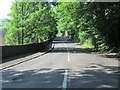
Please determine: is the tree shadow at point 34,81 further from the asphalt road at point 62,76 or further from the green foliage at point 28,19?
the green foliage at point 28,19

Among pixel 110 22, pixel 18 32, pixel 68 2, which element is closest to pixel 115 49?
pixel 110 22

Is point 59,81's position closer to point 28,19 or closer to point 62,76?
point 62,76

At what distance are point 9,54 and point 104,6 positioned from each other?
39.9 feet

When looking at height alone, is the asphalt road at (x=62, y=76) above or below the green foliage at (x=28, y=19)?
below

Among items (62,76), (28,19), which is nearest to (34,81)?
(62,76)

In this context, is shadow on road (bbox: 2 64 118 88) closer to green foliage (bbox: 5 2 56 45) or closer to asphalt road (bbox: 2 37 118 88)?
asphalt road (bbox: 2 37 118 88)

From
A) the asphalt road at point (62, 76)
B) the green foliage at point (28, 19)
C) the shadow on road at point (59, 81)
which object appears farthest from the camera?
the green foliage at point (28, 19)

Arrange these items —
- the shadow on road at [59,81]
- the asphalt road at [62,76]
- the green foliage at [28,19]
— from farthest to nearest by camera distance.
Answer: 1. the green foliage at [28,19]
2. the asphalt road at [62,76]
3. the shadow on road at [59,81]

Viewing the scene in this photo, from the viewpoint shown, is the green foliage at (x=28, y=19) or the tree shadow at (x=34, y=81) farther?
the green foliage at (x=28, y=19)

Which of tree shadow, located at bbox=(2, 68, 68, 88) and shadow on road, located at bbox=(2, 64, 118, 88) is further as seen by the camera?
tree shadow, located at bbox=(2, 68, 68, 88)

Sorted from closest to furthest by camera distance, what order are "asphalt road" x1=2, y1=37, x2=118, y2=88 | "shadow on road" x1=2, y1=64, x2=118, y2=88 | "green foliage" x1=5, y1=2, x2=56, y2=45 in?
1. "shadow on road" x1=2, y1=64, x2=118, y2=88
2. "asphalt road" x1=2, y1=37, x2=118, y2=88
3. "green foliage" x1=5, y1=2, x2=56, y2=45

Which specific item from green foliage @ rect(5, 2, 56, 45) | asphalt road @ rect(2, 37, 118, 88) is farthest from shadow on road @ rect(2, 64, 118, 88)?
green foliage @ rect(5, 2, 56, 45)

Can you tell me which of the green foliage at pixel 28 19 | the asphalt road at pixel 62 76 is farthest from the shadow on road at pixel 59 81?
the green foliage at pixel 28 19

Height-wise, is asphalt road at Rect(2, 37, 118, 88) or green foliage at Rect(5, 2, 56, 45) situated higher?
green foliage at Rect(5, 2, 56, 45)
